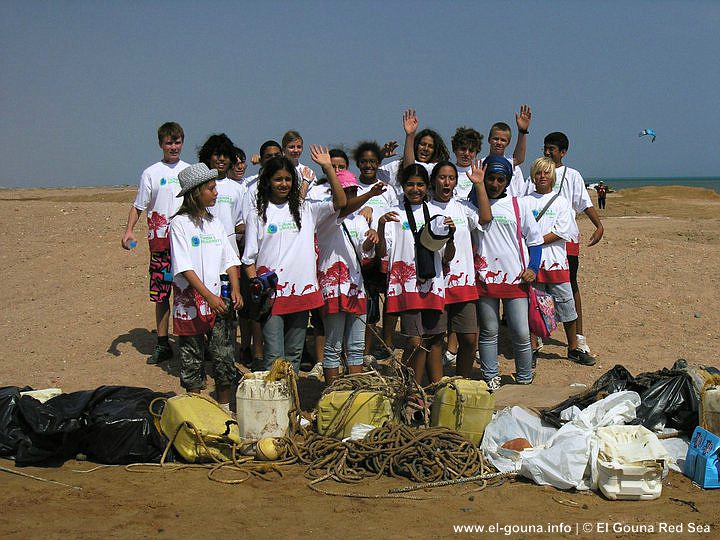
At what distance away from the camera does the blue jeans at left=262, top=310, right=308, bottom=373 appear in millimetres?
5543

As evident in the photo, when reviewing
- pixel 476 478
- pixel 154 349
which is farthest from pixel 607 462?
pixel 154 349

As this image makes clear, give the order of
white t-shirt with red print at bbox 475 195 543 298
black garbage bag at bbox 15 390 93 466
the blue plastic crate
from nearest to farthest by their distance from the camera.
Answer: the blue plastic crate, black garbage bag at bbox 15 390 93 466, white t-shirt with red print at bbox 475 195 543 298

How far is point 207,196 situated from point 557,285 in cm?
338

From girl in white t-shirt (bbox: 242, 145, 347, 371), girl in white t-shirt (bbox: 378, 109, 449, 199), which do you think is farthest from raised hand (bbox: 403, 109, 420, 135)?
girl in white t-shirt (bbox: 242, 145, 347, 371)

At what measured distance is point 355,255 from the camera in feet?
19.1

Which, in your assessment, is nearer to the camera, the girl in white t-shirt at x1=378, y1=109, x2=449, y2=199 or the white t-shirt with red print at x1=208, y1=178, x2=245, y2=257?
the girl in white t-shirt at x1=378, y1=109, x2=449, y2=199

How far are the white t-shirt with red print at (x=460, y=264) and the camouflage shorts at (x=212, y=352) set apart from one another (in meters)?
1.70

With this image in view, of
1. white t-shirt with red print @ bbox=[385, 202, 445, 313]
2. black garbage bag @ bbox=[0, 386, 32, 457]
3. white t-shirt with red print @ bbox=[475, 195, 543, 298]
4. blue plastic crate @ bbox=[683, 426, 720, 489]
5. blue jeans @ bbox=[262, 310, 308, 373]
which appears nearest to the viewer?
blue plastic crate @ bbox=[683, 426, 720, 489]

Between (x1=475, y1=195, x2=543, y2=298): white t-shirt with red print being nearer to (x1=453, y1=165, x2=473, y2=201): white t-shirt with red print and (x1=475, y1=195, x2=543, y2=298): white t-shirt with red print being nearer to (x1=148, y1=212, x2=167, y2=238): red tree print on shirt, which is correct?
(x1=453, y1=165, x2=473, y2=201): white t-shirt with red print

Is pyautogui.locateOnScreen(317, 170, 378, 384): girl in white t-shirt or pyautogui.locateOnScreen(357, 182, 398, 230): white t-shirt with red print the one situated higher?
pyautogui.locateOnScreen(357, 182, 398, 230): white t-shirt with red print

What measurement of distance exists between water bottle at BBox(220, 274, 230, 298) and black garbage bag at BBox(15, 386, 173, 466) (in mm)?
1049

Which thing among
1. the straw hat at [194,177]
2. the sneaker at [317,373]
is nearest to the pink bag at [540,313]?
the sneaker at [317,373]

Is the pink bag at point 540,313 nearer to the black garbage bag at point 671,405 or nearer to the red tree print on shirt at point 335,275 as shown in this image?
the black garbage bag at point 671,405

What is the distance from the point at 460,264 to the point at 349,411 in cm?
153
